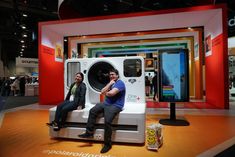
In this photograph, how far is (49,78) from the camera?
24.7 feet

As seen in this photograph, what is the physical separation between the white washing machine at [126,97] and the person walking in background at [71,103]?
0.09 metres

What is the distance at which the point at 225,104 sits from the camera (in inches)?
230

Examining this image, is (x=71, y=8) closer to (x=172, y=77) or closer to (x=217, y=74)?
(x=172, y=77)

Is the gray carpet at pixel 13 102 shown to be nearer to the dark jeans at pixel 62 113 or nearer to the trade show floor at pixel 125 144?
the trade show floor at pixel 125 144

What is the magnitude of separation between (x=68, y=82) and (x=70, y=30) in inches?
176

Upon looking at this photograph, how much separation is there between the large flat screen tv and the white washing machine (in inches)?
42.3

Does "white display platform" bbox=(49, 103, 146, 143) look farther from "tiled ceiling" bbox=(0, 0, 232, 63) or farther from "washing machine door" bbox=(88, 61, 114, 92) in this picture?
"tiled ceiling" bbox=(0, 0, 232, 63)

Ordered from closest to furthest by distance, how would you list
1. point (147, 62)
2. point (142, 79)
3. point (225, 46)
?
point (142, 79) → point (225, 46) → point (147, 62)

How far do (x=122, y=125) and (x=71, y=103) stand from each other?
94 cm

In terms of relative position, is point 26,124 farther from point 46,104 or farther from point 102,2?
point 102,2

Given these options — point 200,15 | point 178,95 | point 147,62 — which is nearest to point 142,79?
point 178,95

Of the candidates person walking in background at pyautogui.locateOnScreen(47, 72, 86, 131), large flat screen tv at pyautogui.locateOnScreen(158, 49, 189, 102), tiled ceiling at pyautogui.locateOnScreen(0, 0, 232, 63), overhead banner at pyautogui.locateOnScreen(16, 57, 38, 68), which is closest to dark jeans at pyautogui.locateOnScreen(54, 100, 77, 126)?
person walking in background at pyautogui.locateOnScreen(47, 72, 86, 131)

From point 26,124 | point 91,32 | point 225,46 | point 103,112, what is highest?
point 91,32

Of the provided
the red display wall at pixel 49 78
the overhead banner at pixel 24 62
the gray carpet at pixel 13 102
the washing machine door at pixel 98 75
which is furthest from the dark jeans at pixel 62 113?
the overhead banner at pixel 24 62
